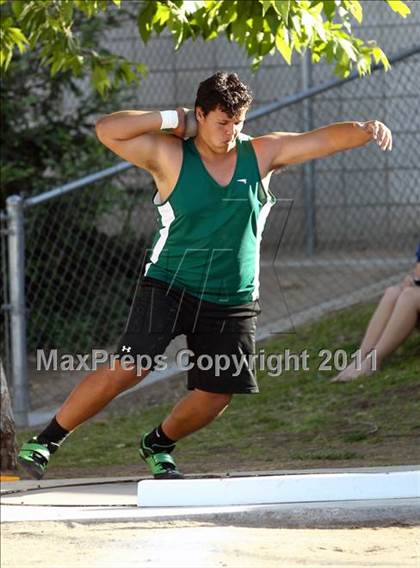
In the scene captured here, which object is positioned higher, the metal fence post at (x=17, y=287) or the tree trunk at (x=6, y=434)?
the metal fence post at (x=17, y=287)

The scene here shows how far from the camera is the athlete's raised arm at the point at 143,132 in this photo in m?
5.80

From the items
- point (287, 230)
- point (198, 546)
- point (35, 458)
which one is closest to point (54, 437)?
point (35, 458)

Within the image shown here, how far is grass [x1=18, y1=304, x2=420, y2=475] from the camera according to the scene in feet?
25.5

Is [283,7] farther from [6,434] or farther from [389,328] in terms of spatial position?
[389,328]

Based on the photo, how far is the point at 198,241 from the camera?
5.78 m

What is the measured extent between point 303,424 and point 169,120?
3.37m

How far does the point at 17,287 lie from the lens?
393 inches

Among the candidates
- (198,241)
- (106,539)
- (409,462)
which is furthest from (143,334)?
(409,462)

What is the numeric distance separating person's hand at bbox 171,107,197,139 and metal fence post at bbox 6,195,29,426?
4306 mm

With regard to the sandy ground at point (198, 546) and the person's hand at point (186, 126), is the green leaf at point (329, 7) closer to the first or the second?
the person's hand at point (186, 126)

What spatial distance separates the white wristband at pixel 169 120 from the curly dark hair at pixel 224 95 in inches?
4.4

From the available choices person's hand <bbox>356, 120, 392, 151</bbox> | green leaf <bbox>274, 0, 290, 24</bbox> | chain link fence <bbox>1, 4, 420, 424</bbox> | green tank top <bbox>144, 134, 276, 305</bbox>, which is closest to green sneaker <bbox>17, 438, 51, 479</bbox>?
green tank top <bbox>144, 134, 276, 305</bbox>

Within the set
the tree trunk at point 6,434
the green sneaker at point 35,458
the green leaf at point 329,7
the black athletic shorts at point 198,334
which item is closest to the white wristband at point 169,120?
the black athletic shorts at point 198,334

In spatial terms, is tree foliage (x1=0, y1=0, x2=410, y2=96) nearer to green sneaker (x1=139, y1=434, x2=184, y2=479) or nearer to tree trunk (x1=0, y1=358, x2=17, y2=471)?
tree trunk (x1=0, y1=358, x2=17, y2=471)
